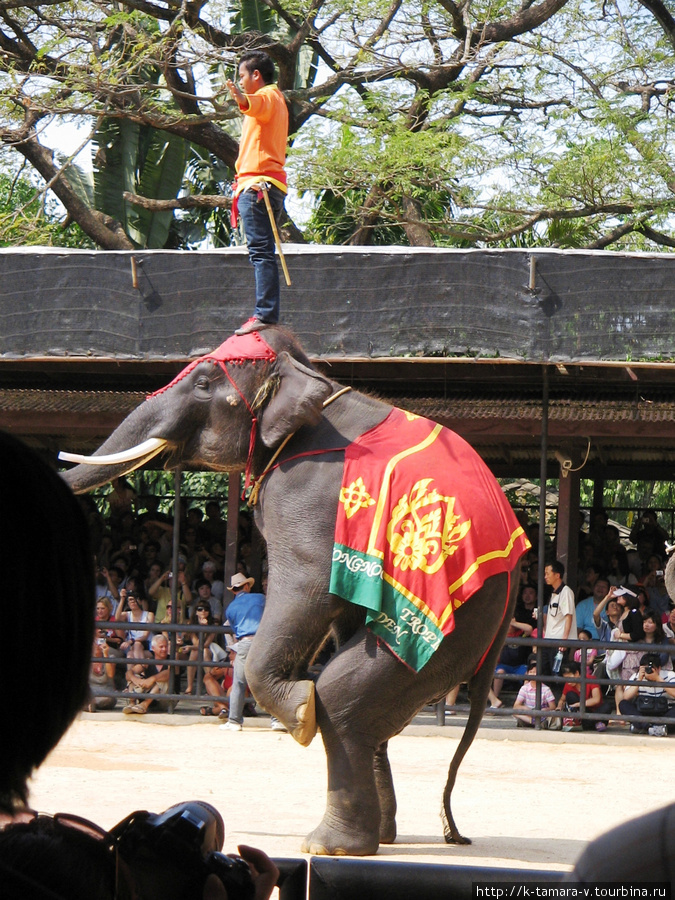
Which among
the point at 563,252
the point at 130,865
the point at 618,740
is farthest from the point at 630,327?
the point at 130,865

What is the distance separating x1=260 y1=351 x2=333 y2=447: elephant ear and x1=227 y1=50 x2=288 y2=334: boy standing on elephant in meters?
0.65

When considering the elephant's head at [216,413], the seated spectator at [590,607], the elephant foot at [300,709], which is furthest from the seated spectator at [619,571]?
the elephant foot at [300,709]

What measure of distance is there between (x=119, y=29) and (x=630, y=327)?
8374 millimetres

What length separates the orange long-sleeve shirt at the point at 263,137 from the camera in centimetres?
577

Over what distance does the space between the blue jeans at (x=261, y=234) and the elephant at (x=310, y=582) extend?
0.34 metres

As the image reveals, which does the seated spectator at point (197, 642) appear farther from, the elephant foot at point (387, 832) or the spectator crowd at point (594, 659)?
the elephant foot at point (387, 832)

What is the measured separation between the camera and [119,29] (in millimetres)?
14289

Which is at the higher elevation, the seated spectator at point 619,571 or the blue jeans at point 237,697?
the seated spectator at point 619,571

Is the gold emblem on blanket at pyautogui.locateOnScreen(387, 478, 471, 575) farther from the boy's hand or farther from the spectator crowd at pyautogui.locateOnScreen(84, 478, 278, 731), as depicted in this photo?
the spectator crowd at pyautogui.locateOnScreen(84, 478, 278, 731)

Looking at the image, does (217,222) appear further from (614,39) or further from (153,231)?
(614,39)

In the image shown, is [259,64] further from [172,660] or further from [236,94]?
[172,660]

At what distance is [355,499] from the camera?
486 centimetres

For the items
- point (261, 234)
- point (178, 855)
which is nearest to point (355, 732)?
point (261, 234)

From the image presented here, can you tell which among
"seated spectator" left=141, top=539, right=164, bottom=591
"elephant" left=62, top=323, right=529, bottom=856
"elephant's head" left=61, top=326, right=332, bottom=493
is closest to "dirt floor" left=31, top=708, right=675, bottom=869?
"elephant" left=62, top=323, right=529, bottom=856
